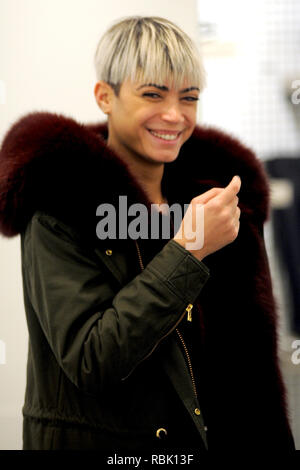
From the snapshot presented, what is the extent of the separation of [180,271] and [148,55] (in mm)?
434

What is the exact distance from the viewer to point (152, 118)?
993mm

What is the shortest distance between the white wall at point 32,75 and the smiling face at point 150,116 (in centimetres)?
89

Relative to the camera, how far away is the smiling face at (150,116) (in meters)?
0.98

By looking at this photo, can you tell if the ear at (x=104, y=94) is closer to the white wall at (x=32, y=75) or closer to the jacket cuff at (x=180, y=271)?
the jacket cuff at (x=180, y=271)

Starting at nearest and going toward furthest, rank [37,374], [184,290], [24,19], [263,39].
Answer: [184,290], [37,374], [24,19], [263,39]

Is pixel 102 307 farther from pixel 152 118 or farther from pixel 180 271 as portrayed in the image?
pixel 152 118

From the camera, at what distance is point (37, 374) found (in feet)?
2.99

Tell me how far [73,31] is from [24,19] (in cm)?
18

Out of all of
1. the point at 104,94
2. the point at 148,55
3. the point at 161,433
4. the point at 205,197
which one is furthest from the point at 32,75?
the point at 161,433

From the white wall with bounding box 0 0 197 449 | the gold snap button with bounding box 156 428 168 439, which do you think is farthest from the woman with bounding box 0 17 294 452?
the white wall with bounding box 0 0 197 449

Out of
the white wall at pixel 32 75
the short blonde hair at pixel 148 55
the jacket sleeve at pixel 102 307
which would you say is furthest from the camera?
the white wall at pixel 32 75

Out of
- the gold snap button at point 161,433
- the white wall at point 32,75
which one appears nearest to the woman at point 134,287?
the gold snap button at point 161,433
